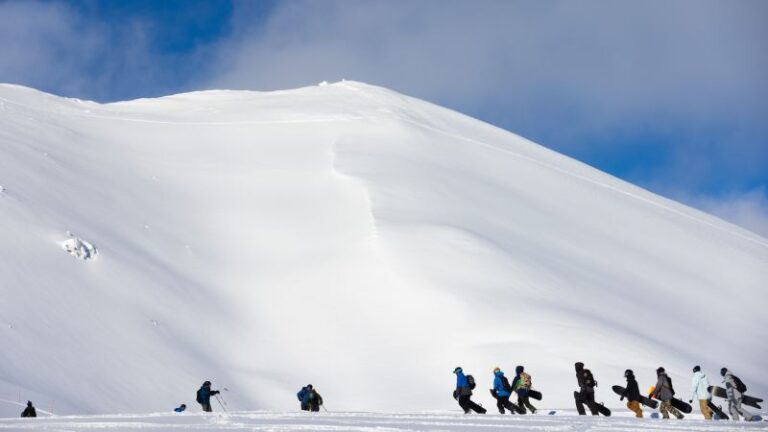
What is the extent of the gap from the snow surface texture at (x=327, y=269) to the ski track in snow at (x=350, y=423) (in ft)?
36.1

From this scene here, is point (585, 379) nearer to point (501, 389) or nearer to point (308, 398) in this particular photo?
point (501, 389)

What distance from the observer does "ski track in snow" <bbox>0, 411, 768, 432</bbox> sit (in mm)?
16797

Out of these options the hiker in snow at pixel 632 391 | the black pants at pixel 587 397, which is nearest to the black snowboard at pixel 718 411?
the hiker in snow at pixel 632 391

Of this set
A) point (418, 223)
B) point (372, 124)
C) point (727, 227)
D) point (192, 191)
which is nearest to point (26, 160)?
point (192, 191)

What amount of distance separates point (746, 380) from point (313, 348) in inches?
711

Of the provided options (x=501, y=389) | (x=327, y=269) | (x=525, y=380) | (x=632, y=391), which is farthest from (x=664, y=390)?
(x=327, y=269)

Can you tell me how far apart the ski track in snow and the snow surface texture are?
36.1ft

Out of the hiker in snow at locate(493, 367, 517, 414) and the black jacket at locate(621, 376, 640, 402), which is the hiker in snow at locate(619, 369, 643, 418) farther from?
the hiker in snow at locate(493, 367, 517, 414)

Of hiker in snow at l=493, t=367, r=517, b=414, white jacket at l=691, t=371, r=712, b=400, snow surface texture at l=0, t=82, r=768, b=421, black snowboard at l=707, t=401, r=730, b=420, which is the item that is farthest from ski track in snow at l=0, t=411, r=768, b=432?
snow surface texture at l=0, t=82, r=768, b=421

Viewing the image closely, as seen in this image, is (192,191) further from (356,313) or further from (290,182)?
(356,313)

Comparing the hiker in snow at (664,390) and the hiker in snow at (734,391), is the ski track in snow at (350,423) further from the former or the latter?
the hiker in snow at (734,391)

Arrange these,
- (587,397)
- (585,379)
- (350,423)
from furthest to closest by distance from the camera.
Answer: (587,397)
(585,379)
(350,423)

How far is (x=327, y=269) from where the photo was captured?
151ft

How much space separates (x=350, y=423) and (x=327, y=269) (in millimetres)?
27545
